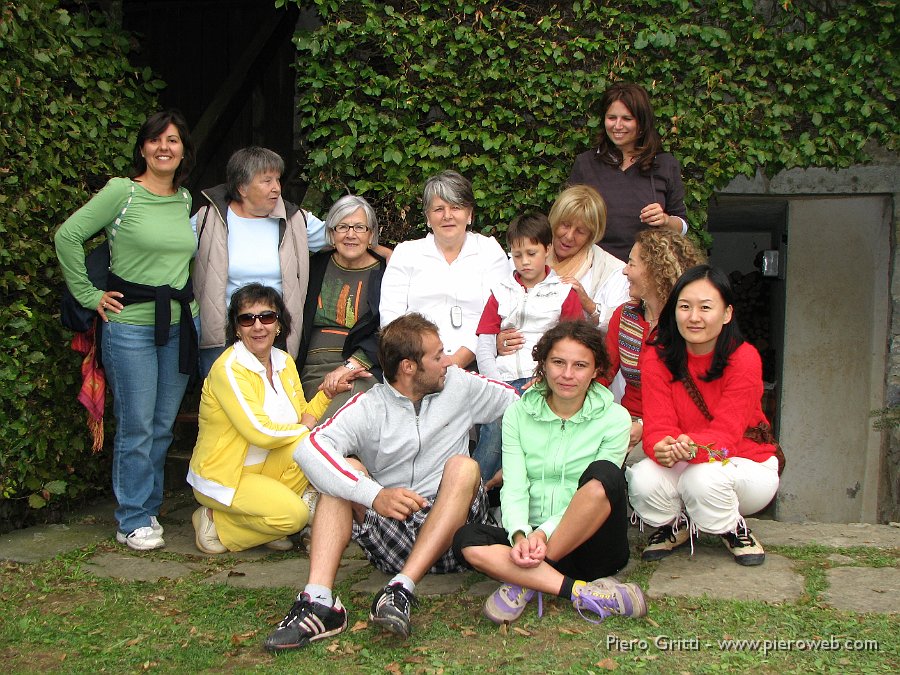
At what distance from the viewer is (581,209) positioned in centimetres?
406

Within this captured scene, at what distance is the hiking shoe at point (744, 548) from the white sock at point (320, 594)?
1567 millimetres

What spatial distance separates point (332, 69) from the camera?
527 centimetres

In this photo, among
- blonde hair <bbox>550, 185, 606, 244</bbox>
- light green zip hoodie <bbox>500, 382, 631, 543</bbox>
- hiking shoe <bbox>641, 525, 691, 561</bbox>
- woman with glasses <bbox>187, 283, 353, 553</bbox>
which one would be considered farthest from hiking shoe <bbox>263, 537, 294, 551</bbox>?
blonde hair <bbox>550, 185, 606, 244</bbox>

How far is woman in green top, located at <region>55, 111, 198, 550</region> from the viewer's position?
4.00 metres

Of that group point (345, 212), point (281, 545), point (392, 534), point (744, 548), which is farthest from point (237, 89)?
point (744, 548)

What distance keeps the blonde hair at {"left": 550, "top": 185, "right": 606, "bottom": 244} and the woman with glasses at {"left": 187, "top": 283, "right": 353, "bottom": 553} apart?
133 cm

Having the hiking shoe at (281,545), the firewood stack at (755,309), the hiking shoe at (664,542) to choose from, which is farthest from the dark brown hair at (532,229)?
the firewood stack at (755,309)

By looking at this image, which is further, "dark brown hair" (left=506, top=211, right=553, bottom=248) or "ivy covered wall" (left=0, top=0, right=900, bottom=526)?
"ivy covered wall" (left=0, top=0, right=900, bottom=526)

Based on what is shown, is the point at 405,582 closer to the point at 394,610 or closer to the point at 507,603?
the point at 394,610

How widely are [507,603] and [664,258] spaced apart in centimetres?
155

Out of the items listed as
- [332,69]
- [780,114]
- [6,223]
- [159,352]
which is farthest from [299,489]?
[780,114]

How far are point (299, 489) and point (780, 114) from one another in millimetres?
3357

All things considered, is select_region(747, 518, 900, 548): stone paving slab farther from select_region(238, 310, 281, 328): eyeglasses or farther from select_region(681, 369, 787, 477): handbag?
select_region(238, 310, 281, 328): eyeglasses

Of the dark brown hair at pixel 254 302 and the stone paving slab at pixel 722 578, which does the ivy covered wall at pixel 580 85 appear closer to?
the dark brown hair at pixel 254 302
